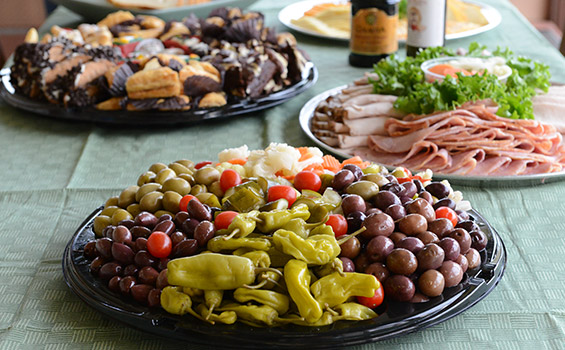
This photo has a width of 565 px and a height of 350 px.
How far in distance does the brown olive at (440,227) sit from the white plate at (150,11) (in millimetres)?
2108

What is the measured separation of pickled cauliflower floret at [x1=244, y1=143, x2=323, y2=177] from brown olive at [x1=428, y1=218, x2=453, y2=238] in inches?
12.2

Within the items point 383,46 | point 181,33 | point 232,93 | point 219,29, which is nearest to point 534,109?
point 383,46

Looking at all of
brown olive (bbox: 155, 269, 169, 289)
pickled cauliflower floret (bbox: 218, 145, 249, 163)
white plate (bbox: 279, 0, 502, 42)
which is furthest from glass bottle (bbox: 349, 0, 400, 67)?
brown olive (bbox: 155, 269, 169, 289)

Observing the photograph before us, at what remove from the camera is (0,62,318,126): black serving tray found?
5.98 feet

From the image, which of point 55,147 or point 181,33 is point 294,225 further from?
point 181,33

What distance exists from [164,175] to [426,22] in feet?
4.19

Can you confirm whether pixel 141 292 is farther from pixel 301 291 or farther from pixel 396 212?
pixel 396 212

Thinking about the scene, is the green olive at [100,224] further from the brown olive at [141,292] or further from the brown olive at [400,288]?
the brown olive at [400,288]

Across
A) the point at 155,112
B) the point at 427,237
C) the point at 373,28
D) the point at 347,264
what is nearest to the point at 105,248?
the point at 347,264

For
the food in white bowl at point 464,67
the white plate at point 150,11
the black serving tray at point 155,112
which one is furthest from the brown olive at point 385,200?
the white plate at point 150,11

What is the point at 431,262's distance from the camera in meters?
0.92

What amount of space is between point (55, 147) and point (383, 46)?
116 cm

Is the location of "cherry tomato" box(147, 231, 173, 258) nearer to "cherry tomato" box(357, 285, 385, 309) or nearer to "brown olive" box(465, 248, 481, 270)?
"cherry tomato" box(357, 285, 385, 309)

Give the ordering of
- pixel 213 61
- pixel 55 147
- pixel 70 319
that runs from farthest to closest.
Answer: pixel 213 61
pixel 55 147
pixel 70 319
